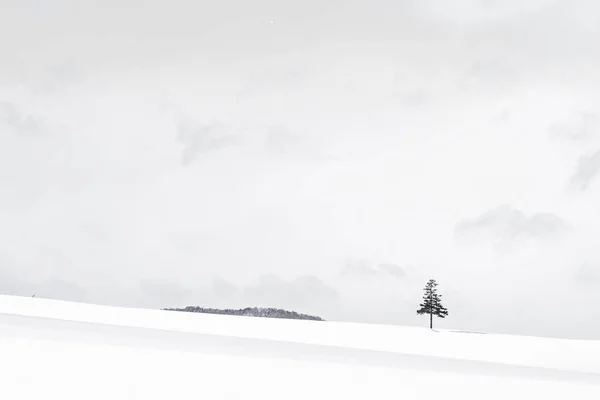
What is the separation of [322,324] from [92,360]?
6.30 m

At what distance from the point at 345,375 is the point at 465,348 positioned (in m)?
5.41

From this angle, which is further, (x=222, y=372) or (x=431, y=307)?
(x=431, y=307)

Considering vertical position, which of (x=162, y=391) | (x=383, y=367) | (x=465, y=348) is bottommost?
(x=162, y=391)

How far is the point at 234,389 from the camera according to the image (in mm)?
2248

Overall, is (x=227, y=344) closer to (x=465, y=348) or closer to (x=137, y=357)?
(x=137, y=357)

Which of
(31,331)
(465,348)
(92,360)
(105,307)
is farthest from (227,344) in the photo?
(105,307)

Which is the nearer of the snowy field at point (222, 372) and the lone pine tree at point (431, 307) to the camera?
the snowy field at point (222, 372)

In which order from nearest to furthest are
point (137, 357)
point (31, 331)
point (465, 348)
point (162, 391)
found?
1. point (162, 391)
2. point (137, 357)
3. point (31, 331)
4. point (465, 348)

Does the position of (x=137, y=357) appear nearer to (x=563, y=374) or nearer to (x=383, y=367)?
(x=383, y=367)

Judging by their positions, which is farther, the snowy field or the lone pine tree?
the lone pine tree

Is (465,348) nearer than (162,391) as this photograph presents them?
No

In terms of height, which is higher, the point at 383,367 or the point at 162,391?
the point at 383,367

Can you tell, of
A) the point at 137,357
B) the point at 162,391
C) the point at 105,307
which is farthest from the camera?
the point at 105,307

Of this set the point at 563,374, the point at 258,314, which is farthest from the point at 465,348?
the point at 563,374
